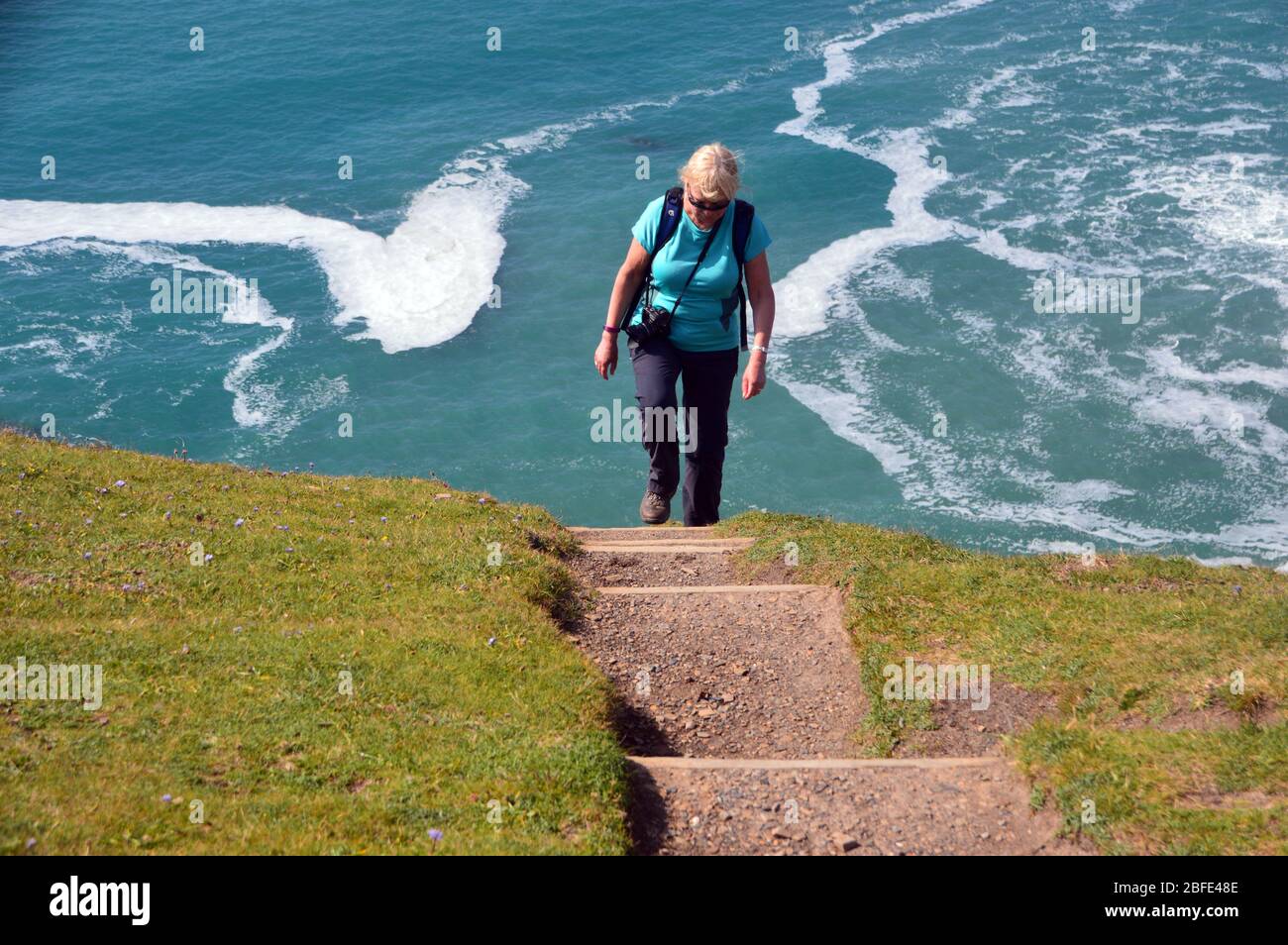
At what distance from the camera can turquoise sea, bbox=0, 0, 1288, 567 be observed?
30.3 m

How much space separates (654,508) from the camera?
1226 centimetres

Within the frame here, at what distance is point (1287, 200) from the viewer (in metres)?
39.2

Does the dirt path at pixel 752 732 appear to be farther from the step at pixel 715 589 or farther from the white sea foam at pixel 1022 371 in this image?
the white sea foam at pixel 1022 371

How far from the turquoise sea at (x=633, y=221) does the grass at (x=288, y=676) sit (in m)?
17.6

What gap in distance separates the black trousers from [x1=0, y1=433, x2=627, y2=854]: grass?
1.43 meters

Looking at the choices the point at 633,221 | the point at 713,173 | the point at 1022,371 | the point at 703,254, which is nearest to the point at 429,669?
the point at 703,254

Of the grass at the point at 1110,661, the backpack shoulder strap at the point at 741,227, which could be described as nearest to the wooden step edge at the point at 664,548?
the grass at the point at 1110,661

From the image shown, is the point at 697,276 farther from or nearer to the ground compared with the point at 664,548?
farther from the ground

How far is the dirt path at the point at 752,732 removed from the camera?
6.94 m

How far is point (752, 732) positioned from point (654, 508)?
13.0 ft

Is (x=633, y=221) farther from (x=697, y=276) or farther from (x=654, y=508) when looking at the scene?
(x=697, y=276)
